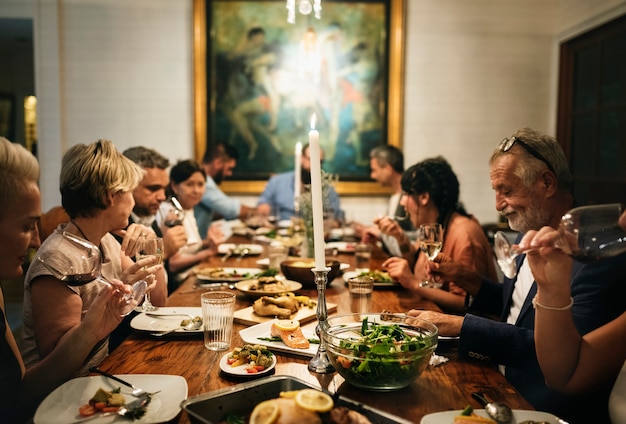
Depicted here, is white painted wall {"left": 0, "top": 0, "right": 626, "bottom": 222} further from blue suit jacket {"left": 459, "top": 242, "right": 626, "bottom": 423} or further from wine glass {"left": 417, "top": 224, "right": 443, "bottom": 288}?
blue suit jacket {"left": 459, "top": 242, "right": 626, "bottom": 423}

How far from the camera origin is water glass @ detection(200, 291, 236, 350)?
5.15 ft

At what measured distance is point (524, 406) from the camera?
3.99ft

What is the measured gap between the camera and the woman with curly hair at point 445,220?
2551mm

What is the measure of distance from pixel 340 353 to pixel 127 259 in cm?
121

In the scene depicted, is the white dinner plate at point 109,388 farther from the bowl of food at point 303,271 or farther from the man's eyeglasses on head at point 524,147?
the man's eyeglasses on head at point 524,147

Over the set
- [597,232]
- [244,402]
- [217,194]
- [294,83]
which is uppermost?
[294,83]

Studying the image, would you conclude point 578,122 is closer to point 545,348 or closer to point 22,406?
point 545,348

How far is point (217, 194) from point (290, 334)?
3.47m

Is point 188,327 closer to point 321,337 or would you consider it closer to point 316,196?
point 321,337

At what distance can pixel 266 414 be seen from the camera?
99 centimetres

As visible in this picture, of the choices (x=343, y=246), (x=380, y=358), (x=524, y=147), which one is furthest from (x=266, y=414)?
(x=343, y=246)

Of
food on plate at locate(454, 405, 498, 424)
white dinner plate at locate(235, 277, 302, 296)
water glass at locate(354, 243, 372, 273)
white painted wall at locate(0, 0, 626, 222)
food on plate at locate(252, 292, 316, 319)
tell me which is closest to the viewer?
food on plate at locate(454, 405, 498, 424)

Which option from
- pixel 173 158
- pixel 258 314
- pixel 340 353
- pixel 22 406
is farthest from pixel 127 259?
pixel 173 158

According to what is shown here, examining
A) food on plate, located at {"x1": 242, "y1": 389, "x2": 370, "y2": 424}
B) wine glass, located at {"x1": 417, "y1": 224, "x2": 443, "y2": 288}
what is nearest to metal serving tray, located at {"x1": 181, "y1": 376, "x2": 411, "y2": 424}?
food on plate, located at {"x1": 242, "y1": 389, "x2": 370, "y2": 424}
